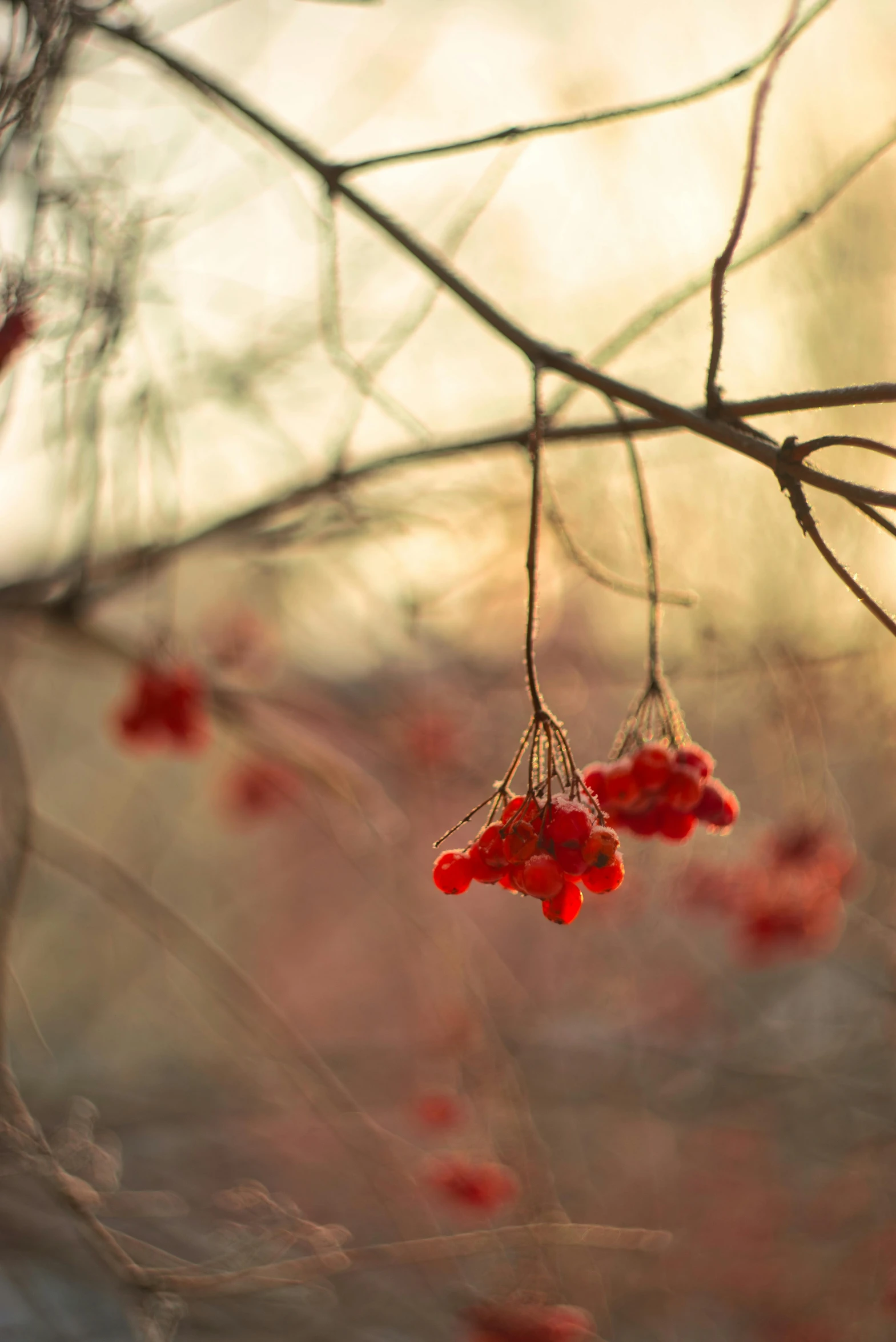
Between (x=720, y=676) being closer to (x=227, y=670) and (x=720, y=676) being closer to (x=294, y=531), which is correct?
(x=294, y=531)

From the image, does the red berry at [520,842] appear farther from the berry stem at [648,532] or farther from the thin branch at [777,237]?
the thin branch at [777,237]

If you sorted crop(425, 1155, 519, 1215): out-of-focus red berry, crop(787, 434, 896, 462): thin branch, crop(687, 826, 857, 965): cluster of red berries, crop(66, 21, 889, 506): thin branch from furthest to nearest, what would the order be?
crop(425, 1155, 519, 1215): out-of-focus red berry < crop(687, 826, 857, 965): cluster of red berries < crop(66, 21, 889, 506): thin branch < crop(787, 434, 896, 462): thin branch

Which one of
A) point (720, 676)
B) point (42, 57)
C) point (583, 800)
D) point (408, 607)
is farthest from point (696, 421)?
point (720, 676)

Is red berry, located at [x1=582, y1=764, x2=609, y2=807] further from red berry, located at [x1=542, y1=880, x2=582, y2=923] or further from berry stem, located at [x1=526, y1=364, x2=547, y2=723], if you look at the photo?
berry stem, located at [x1=526, y1=364, x2=547, y2=723]

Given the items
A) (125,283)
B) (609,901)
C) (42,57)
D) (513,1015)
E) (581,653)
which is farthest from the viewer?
(581,653)

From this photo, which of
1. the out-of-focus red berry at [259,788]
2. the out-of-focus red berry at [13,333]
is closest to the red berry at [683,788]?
Answer: the out-of-focus red berry at [13,333]

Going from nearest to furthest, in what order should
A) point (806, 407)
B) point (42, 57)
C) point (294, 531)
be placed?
point (806, 407)
point (42, 57)
point (294, 531)

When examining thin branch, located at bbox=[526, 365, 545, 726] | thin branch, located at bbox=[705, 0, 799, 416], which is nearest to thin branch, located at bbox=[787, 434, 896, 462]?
thin branch, located at bbox=[705, 0, 799, 416]
